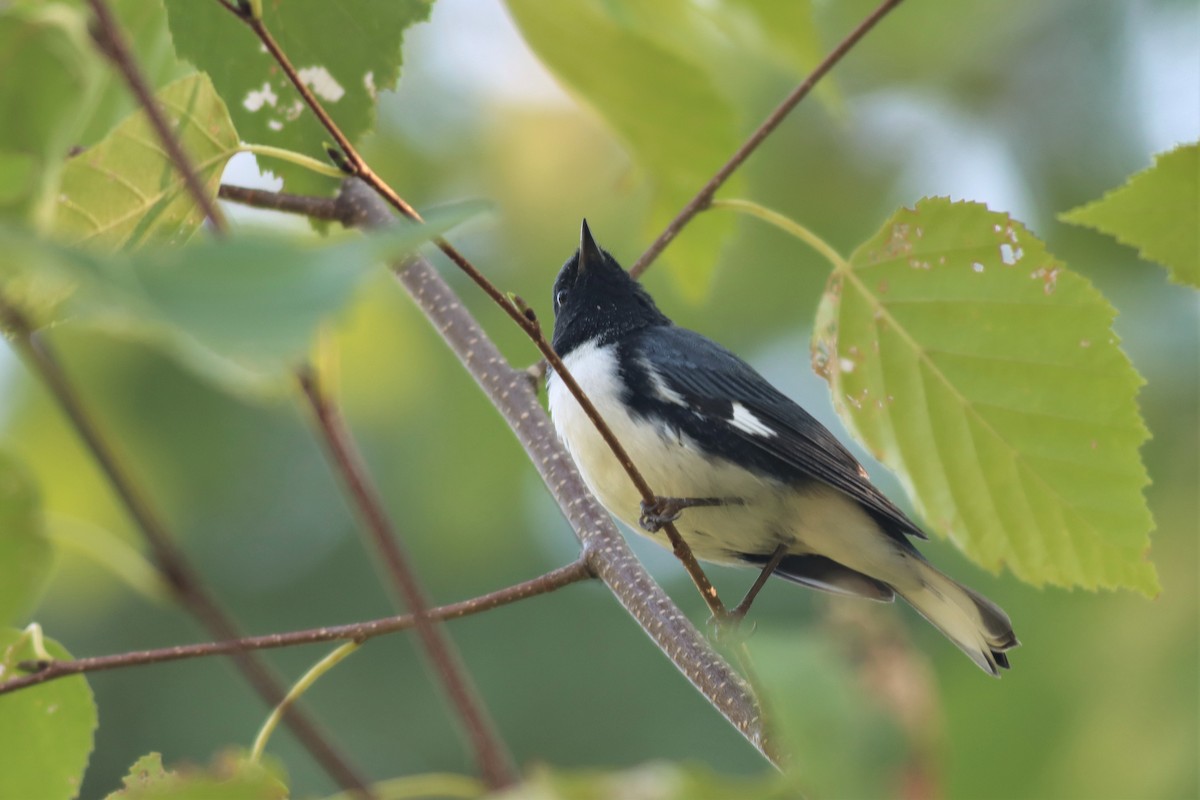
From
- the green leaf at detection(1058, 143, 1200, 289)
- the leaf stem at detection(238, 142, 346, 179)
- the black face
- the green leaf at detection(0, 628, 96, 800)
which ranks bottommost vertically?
the green leaf at detection(0, 628, 96, 800)

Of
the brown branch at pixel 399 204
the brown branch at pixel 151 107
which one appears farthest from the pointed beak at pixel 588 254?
the brown branch at pixel 151 107

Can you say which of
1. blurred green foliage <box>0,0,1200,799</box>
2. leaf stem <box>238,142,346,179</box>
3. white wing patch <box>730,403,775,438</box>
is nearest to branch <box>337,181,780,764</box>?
leaf stem <box>238,142,346,179</box>

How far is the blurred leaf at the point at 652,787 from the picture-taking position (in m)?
0.79

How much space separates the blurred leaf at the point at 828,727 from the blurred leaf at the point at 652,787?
0.10ft

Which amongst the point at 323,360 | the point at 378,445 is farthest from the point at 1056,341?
the point at 378,445

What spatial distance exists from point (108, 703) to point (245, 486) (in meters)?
1.51

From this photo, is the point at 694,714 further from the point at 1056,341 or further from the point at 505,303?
the point at 505,303

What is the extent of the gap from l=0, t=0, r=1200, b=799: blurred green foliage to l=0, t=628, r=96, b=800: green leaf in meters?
2.33

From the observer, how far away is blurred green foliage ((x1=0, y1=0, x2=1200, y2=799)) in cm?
493

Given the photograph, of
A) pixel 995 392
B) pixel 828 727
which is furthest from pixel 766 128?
pixel 828 727

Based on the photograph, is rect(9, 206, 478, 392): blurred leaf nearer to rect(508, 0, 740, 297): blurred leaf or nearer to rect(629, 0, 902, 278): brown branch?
rect(629, 0, 902, 278): brown branch

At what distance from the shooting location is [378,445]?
6.06 meters

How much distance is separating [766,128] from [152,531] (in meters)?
1.12

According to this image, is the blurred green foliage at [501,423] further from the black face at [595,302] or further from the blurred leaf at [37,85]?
the blurred leaf at [37,85]
